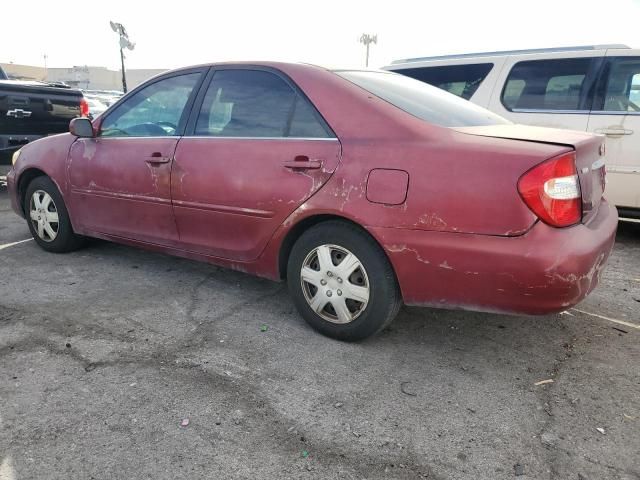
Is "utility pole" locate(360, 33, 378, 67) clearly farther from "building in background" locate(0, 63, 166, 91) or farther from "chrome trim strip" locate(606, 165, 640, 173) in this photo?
"building in background" locate(0, 63, 166, 91)

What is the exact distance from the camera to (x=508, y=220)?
7.75 feet

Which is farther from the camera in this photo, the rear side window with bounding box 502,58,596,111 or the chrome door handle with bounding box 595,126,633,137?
the rear side window with bounding box 502,58,596,111

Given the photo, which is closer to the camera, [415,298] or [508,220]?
[508,220]

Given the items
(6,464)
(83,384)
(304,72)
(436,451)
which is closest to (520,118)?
(304,72)

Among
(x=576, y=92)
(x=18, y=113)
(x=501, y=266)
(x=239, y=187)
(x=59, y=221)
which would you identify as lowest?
(x=59, y=221)

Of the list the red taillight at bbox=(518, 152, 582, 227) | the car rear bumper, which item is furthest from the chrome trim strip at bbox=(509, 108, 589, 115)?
the red taillight at bbox=(518, 152, 582, 227)

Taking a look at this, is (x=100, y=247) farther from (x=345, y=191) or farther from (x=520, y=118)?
(x=520, y=118)

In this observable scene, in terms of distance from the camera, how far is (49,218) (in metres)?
4.55

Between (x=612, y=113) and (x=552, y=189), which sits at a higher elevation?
(x=612, y=113)

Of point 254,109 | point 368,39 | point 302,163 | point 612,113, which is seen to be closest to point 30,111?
point 254,109

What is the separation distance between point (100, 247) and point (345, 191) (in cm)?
307

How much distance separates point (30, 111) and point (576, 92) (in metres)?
6.80

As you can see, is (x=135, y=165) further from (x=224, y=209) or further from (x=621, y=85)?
(x=621, y=85)

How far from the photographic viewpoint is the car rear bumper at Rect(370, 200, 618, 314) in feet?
7.69
